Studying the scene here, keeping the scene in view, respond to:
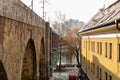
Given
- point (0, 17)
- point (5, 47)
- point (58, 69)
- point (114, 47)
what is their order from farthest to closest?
point (58, 69), point (114, 47), point (5, 47), point (0, 17)

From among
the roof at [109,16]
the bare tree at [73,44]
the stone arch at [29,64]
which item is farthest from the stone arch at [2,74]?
the bare tree at [73,44]

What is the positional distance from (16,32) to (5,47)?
2.04m

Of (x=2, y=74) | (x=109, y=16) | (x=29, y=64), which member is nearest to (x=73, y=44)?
(x=29, y=64)

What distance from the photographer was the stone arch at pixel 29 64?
2006 centimetres

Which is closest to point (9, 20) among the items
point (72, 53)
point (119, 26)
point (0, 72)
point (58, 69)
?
point (0, 72)

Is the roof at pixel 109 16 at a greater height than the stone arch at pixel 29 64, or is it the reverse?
the roof at pixel 109 16

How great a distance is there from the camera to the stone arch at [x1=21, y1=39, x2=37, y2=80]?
20.1 m

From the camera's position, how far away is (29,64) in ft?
69.1

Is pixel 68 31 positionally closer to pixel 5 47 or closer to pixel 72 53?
pixel 72 53

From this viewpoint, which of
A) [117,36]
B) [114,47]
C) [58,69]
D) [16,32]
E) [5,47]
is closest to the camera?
[5,47]

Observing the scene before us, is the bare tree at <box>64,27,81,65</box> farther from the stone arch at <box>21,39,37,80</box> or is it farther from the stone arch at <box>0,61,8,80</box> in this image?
the stone arch at <box>0,61,8,80</box>

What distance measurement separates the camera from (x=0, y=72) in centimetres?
951

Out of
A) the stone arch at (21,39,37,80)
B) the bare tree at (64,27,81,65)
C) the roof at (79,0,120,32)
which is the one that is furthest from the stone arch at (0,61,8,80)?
the bare tree at (64,27,81,65)

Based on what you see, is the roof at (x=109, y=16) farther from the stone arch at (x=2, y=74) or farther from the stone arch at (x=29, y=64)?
the stone arch at (x=2, y=74)
